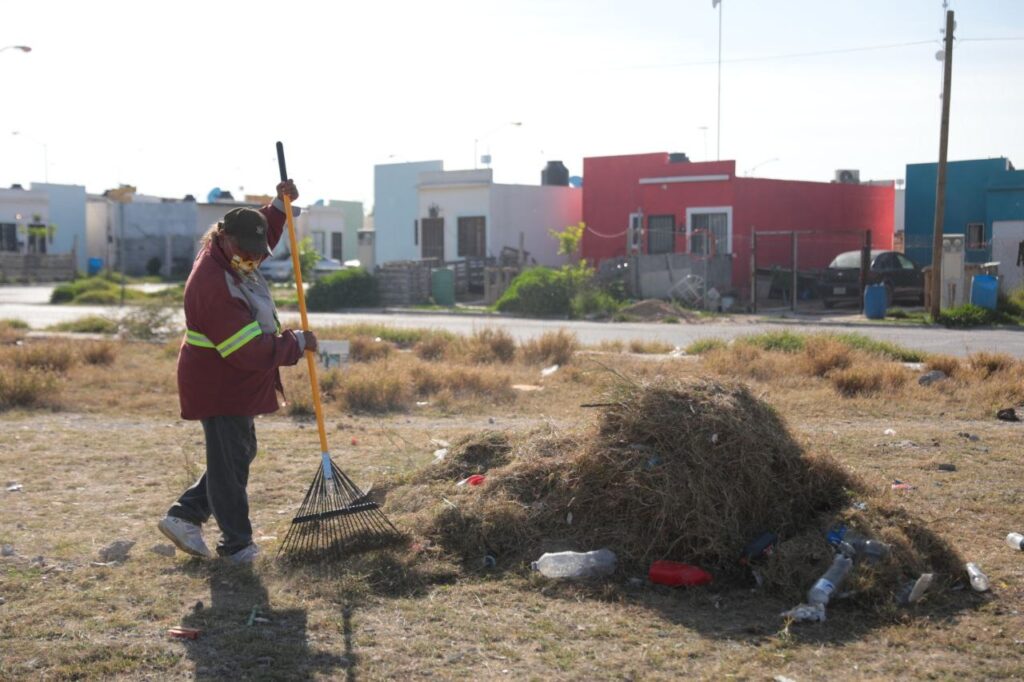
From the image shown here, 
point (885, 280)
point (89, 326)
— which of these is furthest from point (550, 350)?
point (885, 280)

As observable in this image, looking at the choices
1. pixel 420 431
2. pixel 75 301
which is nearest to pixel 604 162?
pixel 75 301

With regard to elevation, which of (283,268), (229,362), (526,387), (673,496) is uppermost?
(229,362)

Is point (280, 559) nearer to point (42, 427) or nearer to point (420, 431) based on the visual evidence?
point (420, 431)

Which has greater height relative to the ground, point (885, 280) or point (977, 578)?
point (885, 280)

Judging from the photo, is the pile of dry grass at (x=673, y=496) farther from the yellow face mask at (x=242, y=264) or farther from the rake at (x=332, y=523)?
the yellow face mask at (x=242, y=264)

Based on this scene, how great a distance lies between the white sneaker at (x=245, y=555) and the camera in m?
5.78

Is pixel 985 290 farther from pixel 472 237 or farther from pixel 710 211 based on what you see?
pixel 472 237

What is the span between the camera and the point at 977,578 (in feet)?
17.4

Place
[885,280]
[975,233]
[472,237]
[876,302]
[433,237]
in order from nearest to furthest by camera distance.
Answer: [876,302], [885,280], [975,233], [472,237], [433,237]

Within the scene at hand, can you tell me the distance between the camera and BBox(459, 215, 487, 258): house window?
40.7 m

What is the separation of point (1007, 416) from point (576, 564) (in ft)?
20.3

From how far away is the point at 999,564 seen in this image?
18.3 feet

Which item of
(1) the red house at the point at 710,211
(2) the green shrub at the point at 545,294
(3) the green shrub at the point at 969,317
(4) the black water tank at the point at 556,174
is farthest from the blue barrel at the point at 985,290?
(4) the black water tank at the point at 556,174

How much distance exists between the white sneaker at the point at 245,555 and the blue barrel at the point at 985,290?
2304cm
